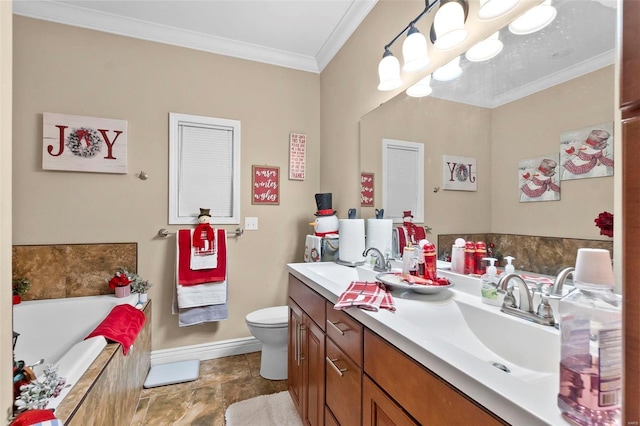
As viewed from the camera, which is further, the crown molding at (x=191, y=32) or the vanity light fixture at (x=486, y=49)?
the crown molding at (x=191, y=32)

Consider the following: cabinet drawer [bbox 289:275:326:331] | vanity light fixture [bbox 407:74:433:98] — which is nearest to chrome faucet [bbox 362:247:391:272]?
cabinet drawer [bbox 289:275:326:331]

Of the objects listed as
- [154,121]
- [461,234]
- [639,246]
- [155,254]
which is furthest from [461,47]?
[155,254]

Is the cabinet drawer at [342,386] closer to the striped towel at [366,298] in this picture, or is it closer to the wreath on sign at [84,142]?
the striped towel at [366,298]

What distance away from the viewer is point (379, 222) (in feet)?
6.06

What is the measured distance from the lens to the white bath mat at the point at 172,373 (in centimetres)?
207

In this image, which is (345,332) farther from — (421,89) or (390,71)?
(390,71)

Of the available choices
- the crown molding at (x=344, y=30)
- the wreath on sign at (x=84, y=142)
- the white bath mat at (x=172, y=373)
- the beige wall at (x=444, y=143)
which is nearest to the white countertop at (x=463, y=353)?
the beige wall at (x=444, y=143)

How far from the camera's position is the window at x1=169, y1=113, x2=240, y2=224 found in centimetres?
238

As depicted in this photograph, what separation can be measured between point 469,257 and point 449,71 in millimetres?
873

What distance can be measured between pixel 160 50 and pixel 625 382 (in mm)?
2994

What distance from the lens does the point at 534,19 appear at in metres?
1.04

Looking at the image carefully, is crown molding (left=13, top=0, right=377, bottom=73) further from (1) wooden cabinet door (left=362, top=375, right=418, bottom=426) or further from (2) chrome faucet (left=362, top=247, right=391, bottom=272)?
(1) wooden cabinet door (left=362, top=375, right=418, bottom=426)

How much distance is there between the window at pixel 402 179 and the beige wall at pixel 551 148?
17.0 inches

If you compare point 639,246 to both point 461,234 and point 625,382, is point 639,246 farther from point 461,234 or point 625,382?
point 461,234
